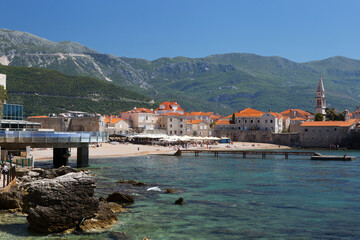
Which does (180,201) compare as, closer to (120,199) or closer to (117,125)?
(120,199)

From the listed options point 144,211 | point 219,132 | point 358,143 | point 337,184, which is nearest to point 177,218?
point 144,211

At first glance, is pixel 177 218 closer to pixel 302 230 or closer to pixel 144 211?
pixel 144 211

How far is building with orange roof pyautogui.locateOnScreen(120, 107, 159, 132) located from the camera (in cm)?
10406

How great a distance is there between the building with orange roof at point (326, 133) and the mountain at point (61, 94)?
229 feet

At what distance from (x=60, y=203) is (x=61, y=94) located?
14036 cm

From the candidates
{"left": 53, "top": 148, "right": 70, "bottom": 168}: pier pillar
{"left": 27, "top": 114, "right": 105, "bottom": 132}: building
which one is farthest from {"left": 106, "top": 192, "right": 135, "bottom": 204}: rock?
{"left": 27, "top": 114, "right": 105, "bottom": 132}: building

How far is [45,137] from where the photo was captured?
121 ft

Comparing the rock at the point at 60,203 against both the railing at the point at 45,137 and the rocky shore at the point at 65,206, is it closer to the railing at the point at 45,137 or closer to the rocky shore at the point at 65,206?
the rocky shore at the point at 65,206

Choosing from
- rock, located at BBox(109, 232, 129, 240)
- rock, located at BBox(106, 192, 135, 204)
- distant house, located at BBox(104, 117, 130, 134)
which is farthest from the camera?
distant house, located at BBox(104, 117, 130, 134)

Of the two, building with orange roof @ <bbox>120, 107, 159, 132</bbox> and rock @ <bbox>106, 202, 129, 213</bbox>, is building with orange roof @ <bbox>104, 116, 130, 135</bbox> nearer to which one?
building with orange roof @ <bbox>120, 107, 159, 132</bbox>

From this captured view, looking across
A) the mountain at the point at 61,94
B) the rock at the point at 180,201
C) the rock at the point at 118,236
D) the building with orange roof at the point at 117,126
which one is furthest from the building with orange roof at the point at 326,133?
the rock at the point at 118,236

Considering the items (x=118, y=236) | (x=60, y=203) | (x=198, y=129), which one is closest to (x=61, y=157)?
(x=60, y=203)

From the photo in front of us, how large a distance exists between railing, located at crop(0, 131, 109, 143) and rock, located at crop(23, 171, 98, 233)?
739 inches

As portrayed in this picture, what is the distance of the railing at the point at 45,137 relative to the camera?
3478cm
